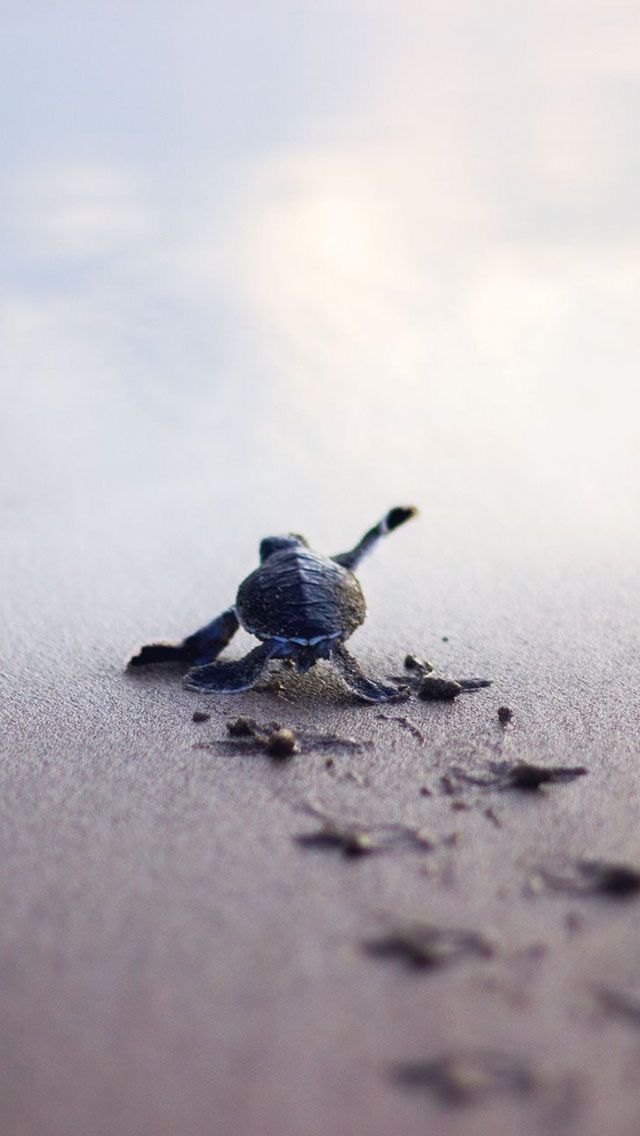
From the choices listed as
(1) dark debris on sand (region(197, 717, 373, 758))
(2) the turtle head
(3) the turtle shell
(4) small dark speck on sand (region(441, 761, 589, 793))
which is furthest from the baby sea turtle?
(4) small dark speck on sand (region(441, 761, 589, 793))

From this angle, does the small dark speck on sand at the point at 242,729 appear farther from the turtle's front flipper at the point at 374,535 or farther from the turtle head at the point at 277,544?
the turtle's front flipper at the point at 374,535

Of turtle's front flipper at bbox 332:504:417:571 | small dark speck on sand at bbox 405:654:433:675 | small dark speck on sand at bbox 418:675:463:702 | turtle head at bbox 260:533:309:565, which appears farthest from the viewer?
turtle's front flipper at bbox 332:504:417:571

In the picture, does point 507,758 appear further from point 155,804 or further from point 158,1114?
point 158,1114

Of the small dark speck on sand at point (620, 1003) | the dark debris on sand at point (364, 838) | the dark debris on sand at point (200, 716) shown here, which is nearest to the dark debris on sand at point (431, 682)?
the dark debris on sand at point (200, 716)

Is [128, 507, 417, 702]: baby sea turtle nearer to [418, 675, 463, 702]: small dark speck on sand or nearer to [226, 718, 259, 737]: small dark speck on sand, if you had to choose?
[418, 675, 463, 702]: small dark speck on sand

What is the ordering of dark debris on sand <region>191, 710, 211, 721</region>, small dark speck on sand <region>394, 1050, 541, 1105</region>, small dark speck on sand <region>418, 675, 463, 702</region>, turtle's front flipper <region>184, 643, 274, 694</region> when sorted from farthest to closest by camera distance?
turtle's front flipper <region>184, 643, 274, 694</region>
small dark speck on sand <region>418, 675, 463, 702</region>
dark debris on sand <region>191, 710, 211, 721</region>
small dark speck on sand <region>394, 1050, 541, 1105</region>

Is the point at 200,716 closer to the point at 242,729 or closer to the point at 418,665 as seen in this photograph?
the point at 242,729

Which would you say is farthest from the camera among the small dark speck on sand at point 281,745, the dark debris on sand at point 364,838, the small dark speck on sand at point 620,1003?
the small dark speck on sand at point 281,745
